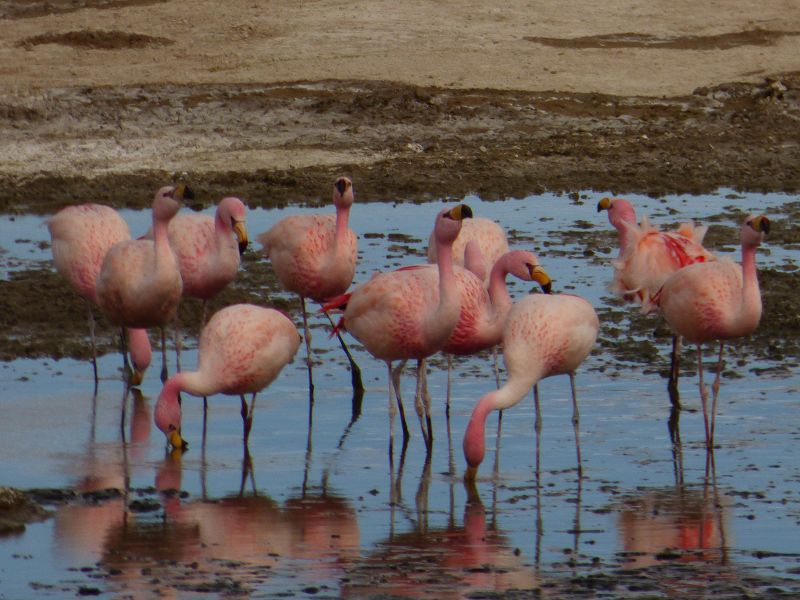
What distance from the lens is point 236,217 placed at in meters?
10.2

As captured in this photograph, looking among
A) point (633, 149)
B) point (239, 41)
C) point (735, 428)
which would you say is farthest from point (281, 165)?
point (735, 428)

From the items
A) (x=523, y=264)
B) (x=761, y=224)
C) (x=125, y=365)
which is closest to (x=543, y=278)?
(x=523, y=264)

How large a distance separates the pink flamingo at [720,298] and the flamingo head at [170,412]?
2727 millimetres

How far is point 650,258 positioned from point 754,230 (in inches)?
49.7

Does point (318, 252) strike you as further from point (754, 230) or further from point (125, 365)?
point (754, 230)

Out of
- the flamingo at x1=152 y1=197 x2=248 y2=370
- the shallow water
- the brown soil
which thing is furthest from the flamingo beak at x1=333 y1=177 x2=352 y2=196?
the brown soil

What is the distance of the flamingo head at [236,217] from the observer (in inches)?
397

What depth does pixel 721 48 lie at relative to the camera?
21844mm

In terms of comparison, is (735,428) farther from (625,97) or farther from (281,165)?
(625,97)

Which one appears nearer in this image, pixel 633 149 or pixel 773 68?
pixel 633 149

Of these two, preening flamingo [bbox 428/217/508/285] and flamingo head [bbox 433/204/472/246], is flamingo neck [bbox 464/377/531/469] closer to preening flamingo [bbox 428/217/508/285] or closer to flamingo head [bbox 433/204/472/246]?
flamingo head [bbox 433/204/472/246]

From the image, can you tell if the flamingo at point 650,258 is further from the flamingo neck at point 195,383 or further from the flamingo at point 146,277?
the flamingo neck at point 195,383

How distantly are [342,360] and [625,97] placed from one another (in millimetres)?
9250

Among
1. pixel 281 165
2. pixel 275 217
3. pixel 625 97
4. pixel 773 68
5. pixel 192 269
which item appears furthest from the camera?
pixel 773 68
